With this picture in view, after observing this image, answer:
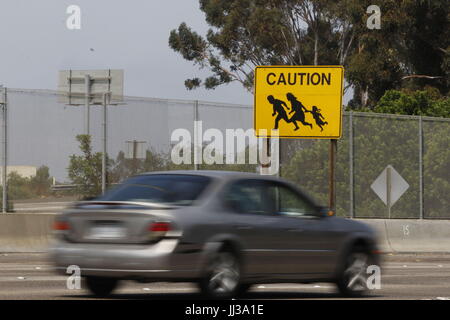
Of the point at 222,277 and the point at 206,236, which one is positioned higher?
the point at 206,236

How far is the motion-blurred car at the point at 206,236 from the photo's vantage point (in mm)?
12875

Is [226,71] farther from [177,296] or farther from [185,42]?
[177,296]

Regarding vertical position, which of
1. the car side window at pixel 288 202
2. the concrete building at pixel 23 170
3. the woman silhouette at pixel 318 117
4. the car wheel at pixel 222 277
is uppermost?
the woman silhouette at pixel 318 117

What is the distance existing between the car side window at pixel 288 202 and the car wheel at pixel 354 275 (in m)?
0.82

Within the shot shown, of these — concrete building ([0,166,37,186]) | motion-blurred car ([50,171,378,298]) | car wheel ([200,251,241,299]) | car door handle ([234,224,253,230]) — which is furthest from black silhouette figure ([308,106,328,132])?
car wheel ([200,251,241,299])

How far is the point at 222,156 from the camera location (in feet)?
93.7

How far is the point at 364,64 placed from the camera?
55031mm

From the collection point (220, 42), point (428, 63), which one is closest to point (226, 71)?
point (220, 42)

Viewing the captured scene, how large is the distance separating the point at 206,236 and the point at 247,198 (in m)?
1.13

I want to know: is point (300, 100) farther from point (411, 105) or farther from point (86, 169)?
point (411, 105)

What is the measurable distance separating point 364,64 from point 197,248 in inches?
1688

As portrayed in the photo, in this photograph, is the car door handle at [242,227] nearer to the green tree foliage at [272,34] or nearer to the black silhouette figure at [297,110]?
the black silhouette figure at [297,110]

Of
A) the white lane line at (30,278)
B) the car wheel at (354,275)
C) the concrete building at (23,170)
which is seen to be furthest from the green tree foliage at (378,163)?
the car wheel at (354,275)

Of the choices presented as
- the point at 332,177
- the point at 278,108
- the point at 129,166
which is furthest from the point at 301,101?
the point at 129,166
